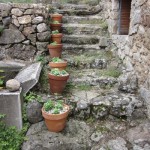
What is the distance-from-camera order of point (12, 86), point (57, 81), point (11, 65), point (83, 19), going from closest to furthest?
1. point (12, 86)
2. point (57, 81)
3. point (11, 65)
4. point (83, 19)

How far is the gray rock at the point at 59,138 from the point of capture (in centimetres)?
279

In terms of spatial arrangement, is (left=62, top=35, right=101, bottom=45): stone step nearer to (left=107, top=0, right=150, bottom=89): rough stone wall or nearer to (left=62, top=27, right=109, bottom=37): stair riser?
(left=62, top=27, right=109, bottom=37): stair riser

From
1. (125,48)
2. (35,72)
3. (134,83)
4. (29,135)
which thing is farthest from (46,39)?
(29,135)

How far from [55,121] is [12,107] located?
0.62m

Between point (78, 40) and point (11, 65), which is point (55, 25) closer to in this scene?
point (78, 40)

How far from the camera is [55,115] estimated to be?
9.30 ft

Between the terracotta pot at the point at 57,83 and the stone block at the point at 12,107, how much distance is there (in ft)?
1.87

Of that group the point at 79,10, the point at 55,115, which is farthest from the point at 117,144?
the point at 79,10

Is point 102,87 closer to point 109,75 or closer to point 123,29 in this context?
point 109,75

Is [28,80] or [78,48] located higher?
[78,48]

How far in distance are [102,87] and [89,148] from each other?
1.28 m

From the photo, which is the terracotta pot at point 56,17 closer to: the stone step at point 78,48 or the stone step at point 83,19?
the stone step at point 83,19

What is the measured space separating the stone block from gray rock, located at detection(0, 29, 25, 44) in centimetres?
180

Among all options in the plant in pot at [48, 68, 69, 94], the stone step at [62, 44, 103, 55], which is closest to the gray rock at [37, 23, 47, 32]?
the stone step at [62, 44, 103, 55]
